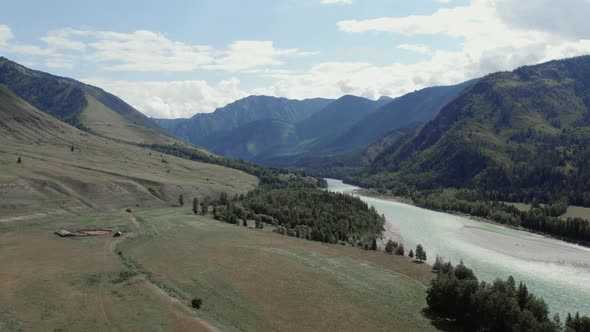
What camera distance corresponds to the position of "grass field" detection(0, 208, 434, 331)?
62.0 metres

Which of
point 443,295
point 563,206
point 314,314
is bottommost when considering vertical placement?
point 314,314

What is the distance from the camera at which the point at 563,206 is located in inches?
7603

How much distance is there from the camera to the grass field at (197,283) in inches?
2440

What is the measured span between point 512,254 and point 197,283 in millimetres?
94029

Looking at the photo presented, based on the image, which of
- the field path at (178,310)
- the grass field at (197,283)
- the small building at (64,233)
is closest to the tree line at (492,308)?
the grass field at (197,283)

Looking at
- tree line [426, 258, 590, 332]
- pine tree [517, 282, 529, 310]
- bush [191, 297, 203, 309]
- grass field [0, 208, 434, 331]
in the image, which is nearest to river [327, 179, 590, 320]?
pine tree [517, 282, 529, 310]

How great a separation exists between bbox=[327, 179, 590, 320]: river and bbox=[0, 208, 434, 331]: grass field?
25.5m

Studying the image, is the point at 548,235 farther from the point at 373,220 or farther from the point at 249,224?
the point at 249,224

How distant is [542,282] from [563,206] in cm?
11434

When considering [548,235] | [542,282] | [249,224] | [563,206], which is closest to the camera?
[542,282]

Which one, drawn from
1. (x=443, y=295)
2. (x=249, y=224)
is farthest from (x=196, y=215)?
(x=443, y=295)

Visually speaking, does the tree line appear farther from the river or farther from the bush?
the bush

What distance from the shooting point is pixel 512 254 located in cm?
12656

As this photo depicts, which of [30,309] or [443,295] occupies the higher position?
[443,295]
